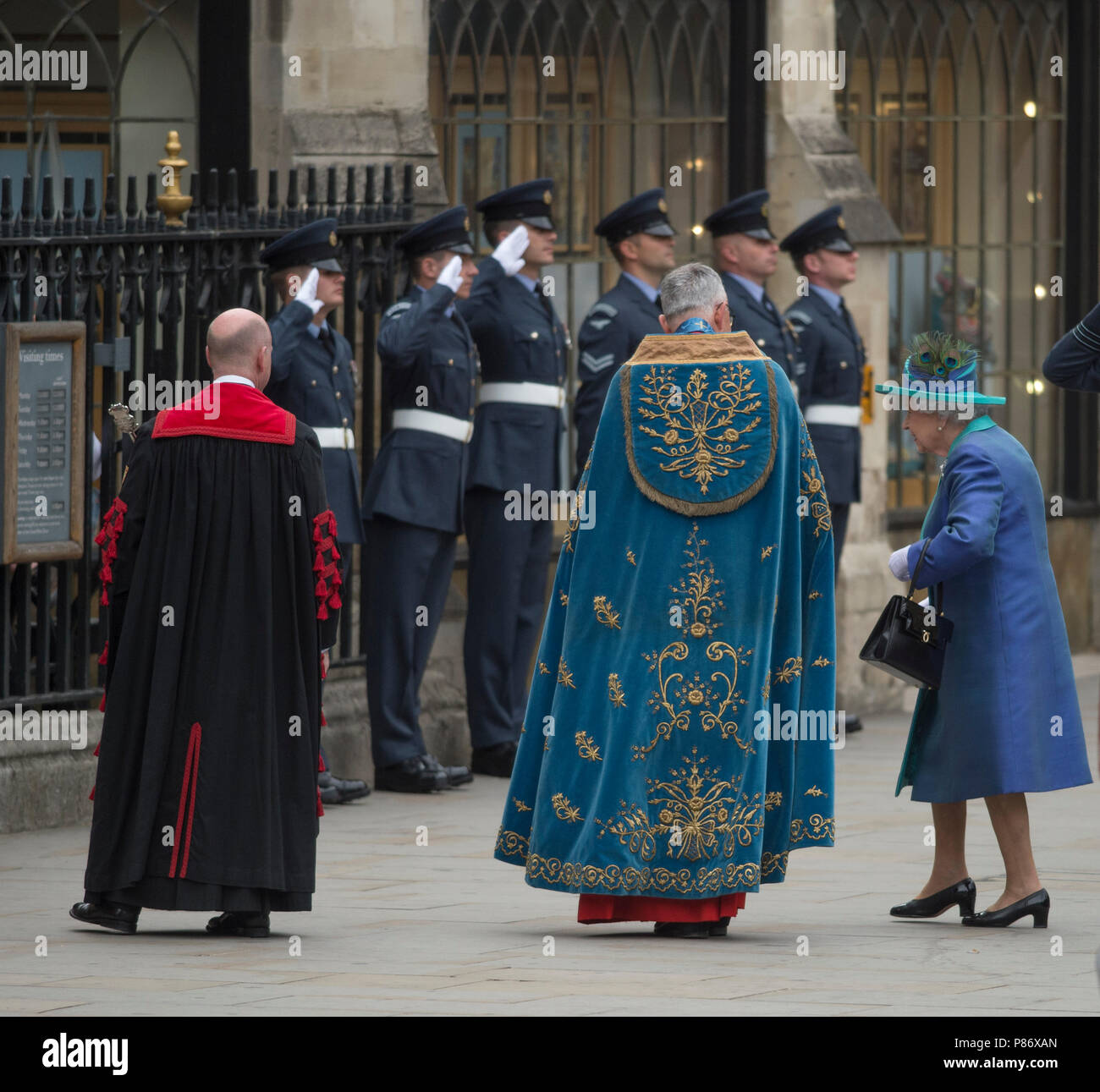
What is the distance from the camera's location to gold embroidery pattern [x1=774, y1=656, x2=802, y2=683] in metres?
7.50

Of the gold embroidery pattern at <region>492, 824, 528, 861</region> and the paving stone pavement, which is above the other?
the gold embroidery pattern at <region>492, 824, 528, 861</region>

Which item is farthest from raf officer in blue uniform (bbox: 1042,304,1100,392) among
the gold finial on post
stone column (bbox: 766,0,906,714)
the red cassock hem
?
stone column (bbox: 766,0,906,714)

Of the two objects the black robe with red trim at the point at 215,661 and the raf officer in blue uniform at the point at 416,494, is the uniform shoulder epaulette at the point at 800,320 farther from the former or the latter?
the black robe with red trim at the point at 215,661

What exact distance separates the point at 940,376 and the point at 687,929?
1693 mm

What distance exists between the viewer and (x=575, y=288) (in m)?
12.9

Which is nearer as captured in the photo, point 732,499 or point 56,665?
point 732,499

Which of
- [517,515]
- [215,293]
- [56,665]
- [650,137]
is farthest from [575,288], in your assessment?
[56,665]

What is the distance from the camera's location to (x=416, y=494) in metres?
10.7

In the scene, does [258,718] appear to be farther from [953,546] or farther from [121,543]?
[953,546]

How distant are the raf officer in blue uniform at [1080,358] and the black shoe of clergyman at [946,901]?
4.75 feet

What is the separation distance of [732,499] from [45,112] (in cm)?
528

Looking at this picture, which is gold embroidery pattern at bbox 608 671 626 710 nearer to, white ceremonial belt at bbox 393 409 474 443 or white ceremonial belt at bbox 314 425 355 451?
white ceremonial belt at bbox 314 425 355 451

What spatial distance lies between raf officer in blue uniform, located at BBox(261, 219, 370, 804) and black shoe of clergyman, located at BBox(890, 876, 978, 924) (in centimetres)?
296

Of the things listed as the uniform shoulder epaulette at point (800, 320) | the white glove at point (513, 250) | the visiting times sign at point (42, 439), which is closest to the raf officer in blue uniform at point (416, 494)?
the white glove at point (513, 250)
